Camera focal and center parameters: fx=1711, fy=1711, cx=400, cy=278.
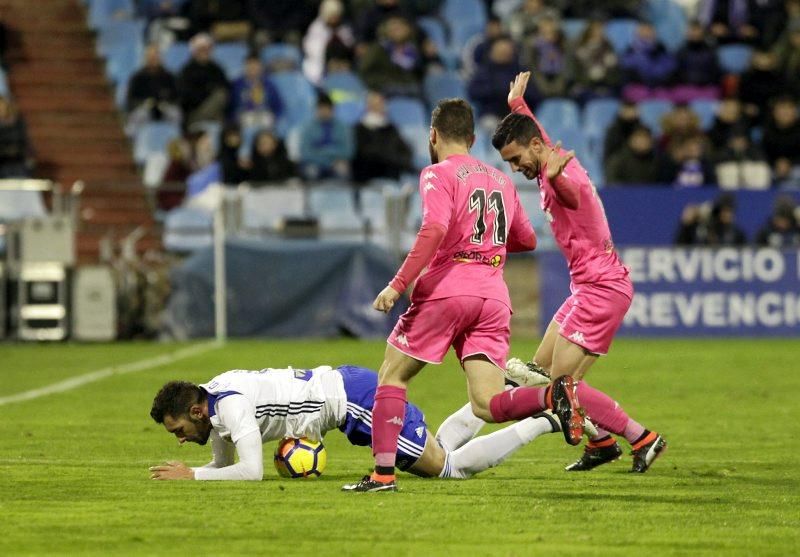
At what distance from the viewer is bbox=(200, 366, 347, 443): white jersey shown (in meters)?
8.41

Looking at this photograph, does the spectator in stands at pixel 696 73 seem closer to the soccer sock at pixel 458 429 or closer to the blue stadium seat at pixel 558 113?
the blue stadium seat at pixel 558 113

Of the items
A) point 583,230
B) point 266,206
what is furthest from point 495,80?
point 583,230

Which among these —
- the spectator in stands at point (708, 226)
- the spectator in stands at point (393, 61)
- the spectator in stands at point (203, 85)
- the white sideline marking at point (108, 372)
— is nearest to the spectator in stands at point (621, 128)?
the spectator in stands at point (708, 226)

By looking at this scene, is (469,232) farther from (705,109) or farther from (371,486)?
(705,109)

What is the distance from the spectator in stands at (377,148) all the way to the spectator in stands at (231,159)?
155cm

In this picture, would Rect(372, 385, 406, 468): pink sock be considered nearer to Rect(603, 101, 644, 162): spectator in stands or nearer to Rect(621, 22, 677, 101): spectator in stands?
Rect(603, 101, 644, 162): spectator in stands

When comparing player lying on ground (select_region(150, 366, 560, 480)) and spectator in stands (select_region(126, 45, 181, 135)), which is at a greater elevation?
spectator in stands (select_region(126, 45, 181, 135))

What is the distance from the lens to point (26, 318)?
21.1 meters

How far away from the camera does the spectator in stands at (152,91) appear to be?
23.5 metres

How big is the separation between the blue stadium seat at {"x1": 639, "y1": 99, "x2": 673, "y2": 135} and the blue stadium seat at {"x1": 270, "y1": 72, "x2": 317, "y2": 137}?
15.5 feet

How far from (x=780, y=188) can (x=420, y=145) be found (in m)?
5.17

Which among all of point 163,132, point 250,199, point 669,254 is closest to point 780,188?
point 669,254

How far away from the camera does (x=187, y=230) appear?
2169cm

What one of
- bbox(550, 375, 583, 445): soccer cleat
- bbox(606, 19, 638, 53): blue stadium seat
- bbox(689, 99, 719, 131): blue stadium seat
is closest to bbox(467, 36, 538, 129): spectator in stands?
bbox(689, 99, 719, 131): blue stadium seat
